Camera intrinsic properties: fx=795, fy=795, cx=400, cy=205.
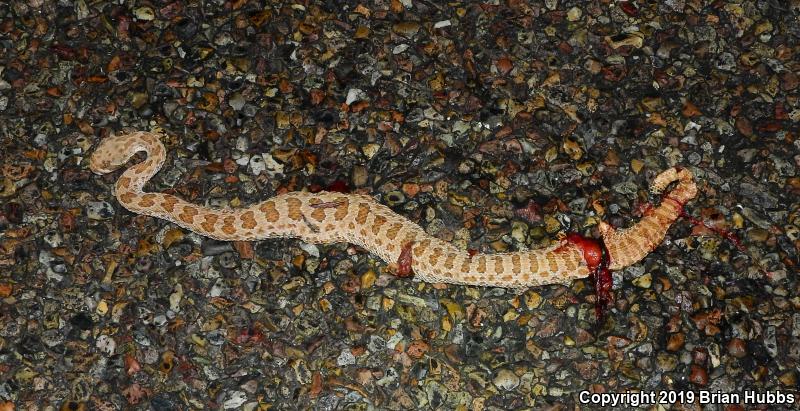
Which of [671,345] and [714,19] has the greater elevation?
→ [714,19]

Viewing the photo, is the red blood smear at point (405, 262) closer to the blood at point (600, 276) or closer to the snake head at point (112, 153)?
the blood at point (600, 276)

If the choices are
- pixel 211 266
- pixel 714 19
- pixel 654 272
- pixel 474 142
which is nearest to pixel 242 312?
pixel 211 266

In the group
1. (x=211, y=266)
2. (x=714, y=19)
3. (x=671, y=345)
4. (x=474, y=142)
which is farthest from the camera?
(x=714, y=19)

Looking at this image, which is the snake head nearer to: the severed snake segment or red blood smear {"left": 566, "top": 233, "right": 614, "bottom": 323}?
the severed snake segment

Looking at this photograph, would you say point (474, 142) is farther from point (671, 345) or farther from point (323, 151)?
point (671, 345)
